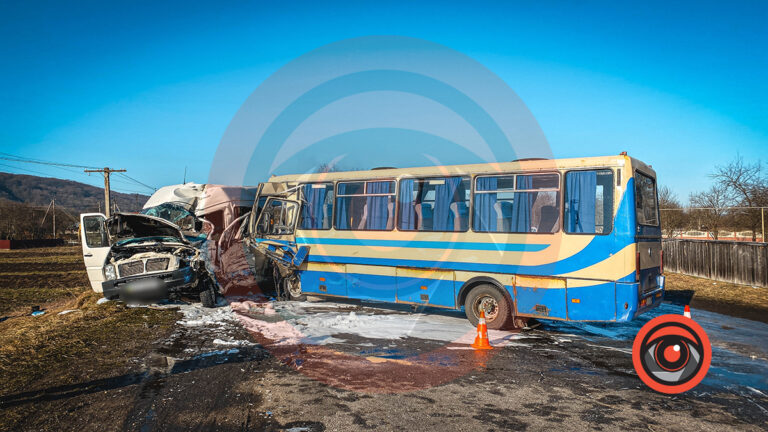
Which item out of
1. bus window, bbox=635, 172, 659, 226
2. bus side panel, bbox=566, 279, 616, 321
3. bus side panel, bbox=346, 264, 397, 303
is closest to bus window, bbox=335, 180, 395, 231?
bus side panel, bbox=346, 264, 397, 303

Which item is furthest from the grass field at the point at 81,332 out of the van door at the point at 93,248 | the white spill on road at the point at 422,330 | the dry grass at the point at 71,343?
the white spill on road at the point at 422,330

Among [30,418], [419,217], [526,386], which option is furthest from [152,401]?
[419,217]

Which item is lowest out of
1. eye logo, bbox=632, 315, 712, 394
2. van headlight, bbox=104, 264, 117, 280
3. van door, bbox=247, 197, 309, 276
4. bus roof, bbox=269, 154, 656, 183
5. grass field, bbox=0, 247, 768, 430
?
grass field, bbox=0, 247, 768, 430

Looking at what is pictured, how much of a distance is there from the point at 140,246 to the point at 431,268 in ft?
23.8

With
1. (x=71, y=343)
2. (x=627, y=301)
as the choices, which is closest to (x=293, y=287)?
(x=71, y=343)

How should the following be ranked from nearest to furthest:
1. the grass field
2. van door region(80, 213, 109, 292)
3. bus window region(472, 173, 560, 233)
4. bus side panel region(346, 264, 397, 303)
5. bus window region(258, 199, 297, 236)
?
the grass field → bus window region(472, 173, 560, 233) → bus side panel region(346, 264, 397, 303) → van door region(80, 213, 109, 292) → bus window region(258, 199, 297, 236)

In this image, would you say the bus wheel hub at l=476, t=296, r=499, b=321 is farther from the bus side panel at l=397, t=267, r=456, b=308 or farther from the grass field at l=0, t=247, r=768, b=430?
the grass field at l=0, t=247, r=768, b=430

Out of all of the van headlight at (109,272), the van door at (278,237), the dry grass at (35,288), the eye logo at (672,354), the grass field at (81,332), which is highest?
the van door at (278,237)

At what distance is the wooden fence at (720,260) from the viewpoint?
14.7m

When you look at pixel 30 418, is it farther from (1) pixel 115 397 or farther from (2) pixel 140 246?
(2) pixel 140 246

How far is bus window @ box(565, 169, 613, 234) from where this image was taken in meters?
7.83

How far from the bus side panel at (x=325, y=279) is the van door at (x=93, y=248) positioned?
495cm

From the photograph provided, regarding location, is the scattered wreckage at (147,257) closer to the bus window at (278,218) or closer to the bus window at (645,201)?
the bus window at (278,218)

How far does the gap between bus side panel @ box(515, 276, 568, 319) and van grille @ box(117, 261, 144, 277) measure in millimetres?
8616
